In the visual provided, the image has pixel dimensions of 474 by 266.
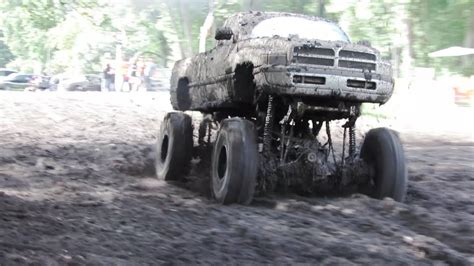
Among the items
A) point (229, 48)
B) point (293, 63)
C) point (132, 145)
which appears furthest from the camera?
point (132, 145)

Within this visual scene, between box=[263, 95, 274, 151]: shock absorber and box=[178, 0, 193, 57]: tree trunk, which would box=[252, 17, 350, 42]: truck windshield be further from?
box=[178, 0, 193, 57]: tree trunk

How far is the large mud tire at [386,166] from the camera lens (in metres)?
7.55

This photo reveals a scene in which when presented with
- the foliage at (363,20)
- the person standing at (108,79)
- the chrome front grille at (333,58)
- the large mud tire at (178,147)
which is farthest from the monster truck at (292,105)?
the person standing at (108,79)

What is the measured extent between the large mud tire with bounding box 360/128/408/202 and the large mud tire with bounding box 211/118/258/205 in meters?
1.59

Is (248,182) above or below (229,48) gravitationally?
below

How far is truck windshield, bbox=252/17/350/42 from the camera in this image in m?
8.21

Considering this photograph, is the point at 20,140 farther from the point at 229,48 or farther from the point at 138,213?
the point at 138,213

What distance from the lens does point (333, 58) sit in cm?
705

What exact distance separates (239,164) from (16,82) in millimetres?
36781

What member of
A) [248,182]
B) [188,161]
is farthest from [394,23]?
[248,182]

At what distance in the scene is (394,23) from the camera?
31.9 meters

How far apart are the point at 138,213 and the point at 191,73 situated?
3.91 metres

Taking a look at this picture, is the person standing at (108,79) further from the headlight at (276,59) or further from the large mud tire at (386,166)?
the headlight at (276,59)

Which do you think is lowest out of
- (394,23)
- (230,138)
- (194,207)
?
(194,207)
